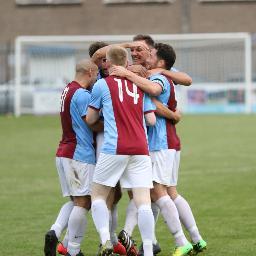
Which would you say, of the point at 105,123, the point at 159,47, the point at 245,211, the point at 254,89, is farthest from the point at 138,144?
the point at 254,89

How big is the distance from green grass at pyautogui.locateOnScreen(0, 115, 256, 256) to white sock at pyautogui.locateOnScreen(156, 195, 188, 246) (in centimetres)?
59

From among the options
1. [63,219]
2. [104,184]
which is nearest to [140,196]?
[104,184]

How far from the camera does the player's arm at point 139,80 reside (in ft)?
31.1

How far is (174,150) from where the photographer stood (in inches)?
403

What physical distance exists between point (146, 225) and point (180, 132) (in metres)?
19.7

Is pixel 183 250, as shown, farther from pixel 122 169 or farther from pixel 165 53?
pixel 165 53

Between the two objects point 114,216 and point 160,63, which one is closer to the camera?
point 160,63

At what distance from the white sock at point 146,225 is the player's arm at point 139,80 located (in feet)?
3.59

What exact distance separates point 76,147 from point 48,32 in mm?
44397

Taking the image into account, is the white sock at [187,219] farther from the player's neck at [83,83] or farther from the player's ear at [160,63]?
the player's neck at [83,83]

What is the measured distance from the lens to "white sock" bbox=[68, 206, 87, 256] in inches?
392

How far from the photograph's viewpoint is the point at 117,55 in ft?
31.1

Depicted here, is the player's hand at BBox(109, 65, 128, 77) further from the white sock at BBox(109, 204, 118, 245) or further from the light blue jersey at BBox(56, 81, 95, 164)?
the white sock at BBox(109, 204, 118, 245)

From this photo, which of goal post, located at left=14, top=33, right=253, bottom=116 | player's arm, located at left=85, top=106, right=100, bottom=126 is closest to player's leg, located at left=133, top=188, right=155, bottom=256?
player's arm, located at left=85, top=106, right=100, bottom=126
